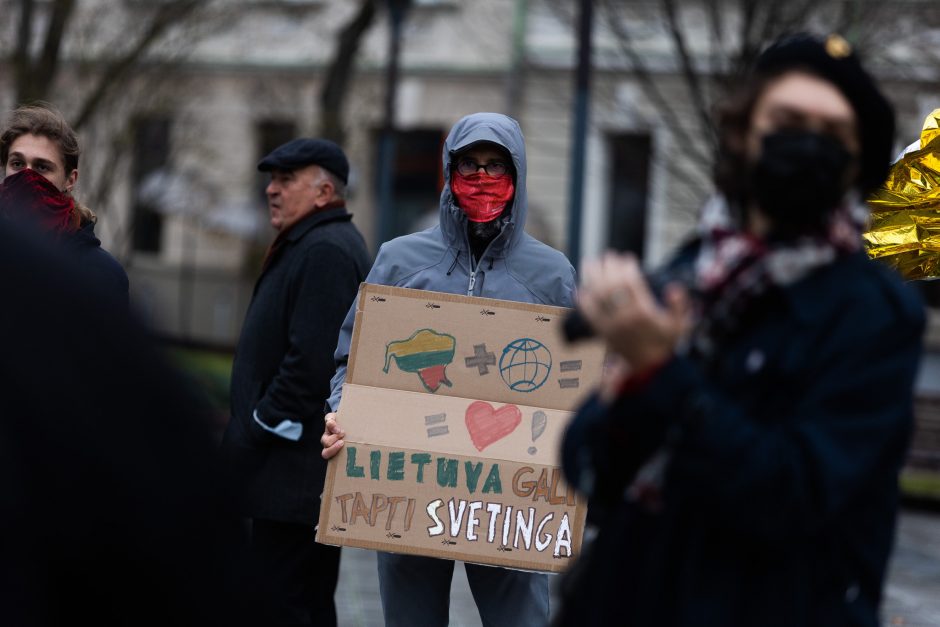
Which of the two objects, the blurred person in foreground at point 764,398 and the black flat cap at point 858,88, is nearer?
the blurred person in foreground at point 764,398

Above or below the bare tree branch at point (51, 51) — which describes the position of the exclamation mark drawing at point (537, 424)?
below

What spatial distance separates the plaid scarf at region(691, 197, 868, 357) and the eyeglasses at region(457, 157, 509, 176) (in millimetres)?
2298

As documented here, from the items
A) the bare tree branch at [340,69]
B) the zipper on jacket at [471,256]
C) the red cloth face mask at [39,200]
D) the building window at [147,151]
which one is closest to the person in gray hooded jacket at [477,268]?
the zipper on jacket at [471,256]

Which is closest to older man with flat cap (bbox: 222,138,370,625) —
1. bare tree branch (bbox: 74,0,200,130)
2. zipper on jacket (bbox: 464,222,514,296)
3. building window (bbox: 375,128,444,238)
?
zipper on jacket (bbox: 464,222,514,296)

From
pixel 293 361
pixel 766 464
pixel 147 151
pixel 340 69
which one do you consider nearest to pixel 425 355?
pixel 293 361

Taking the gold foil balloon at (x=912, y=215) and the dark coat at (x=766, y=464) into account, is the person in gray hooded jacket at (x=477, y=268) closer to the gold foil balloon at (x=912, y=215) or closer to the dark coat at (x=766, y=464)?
the gold foil balloon at (x=912, y=215)

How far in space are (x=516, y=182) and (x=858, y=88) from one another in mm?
2274

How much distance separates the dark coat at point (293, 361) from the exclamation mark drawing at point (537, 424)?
3.44 ft

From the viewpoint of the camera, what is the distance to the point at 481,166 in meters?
4.58

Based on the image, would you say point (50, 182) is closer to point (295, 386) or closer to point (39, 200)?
point (39, 200)

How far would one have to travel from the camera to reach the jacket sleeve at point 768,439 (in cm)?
212

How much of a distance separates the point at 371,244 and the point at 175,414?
2343 cm

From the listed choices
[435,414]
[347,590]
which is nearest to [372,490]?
[435,414]

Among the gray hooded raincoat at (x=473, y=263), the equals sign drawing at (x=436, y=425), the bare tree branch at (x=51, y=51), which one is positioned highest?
the bare tree branch at (x=51, y=51)
